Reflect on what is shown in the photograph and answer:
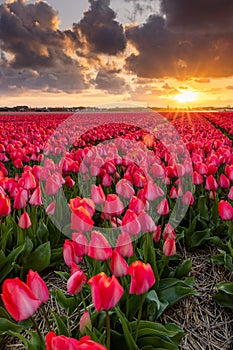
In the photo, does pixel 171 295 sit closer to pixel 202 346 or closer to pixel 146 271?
pixel 202 346

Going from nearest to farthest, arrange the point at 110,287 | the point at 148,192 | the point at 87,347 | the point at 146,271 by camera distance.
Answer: the point at 87,347, the point at 110,287, the point at 146,271, the point at 148,192

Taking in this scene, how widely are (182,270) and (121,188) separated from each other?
2.73 feet

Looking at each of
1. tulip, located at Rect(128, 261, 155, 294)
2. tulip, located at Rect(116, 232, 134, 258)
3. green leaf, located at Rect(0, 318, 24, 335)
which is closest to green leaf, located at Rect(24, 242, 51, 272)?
green leaf, located at Rect(0, 318, 24, 335)

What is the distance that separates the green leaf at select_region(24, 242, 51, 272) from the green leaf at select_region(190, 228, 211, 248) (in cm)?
130

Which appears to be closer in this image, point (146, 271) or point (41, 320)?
point (146, 271)

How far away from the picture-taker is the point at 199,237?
3.39 m

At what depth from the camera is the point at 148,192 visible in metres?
2.44

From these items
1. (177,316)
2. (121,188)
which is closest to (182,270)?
(177,316)

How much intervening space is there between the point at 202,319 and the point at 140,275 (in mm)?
1353

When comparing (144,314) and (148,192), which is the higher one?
(148,192)

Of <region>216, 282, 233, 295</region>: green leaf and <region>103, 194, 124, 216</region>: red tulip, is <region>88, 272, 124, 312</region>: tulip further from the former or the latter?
<region>216, 282, 233, 295</region>: green leaf

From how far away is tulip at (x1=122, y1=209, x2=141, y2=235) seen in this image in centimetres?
183

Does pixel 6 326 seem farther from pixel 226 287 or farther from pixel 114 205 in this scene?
pixel 226 287

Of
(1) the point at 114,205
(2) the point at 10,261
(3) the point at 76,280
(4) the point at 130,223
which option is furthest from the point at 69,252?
(2) the point at 10,261
